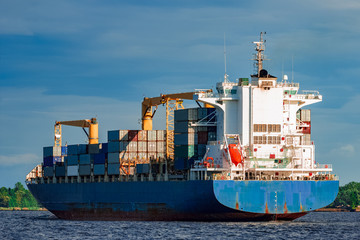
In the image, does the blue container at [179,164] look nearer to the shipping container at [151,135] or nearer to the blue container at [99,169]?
the shipping container at [151,135]

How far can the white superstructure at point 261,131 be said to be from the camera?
234ft

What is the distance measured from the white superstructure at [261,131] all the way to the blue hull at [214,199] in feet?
5.31

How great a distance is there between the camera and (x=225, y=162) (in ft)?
234

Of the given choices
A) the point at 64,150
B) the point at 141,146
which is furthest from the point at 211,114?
the point at 64,150

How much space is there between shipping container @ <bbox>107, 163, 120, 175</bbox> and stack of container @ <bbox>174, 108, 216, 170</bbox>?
858cm

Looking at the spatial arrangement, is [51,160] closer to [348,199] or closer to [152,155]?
[152,155]

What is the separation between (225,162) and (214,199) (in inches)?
161

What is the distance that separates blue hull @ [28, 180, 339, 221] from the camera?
68688mm

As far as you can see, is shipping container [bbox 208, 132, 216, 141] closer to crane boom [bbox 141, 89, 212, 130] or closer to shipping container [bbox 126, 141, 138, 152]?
crane boom [bbox 141, 89, 212, 130]

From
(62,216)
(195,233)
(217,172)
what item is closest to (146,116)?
(62,216)

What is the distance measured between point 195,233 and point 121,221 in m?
20.3

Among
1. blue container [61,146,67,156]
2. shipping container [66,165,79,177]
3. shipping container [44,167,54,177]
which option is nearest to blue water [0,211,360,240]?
shipping container [66,165,79,177]

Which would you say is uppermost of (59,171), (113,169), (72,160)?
(72,160)

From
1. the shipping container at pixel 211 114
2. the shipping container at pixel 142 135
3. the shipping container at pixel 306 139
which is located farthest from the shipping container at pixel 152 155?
the shipping container at pixel 306 139
